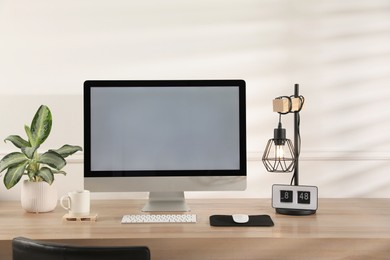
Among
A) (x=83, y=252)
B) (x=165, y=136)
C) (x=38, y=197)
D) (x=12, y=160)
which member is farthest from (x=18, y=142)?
(x=83, y=252)

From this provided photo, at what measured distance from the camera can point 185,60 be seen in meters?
2.31

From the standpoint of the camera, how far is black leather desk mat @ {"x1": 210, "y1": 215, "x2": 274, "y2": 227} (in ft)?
5.78

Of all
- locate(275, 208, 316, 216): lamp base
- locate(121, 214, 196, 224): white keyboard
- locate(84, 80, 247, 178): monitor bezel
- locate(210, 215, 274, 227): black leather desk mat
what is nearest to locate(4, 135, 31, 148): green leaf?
locate(84, 80, 247, 178): monitor bezel

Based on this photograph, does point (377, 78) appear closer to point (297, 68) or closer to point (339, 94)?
point (339, 94)

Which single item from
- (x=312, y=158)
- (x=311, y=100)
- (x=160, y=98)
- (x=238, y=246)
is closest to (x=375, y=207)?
(x=312, y=158)

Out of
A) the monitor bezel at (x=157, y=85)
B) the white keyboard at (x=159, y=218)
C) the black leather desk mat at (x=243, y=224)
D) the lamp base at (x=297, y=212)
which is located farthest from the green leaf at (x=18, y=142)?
the lamp base at (x=297, y=212)

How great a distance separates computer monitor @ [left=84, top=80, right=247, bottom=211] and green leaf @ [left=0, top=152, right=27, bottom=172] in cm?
22

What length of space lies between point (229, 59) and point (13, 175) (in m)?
0.92

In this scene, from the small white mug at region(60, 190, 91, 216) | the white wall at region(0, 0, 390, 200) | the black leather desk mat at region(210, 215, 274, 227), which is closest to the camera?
the black leather desk mat at region(210, 215, 274, 227)

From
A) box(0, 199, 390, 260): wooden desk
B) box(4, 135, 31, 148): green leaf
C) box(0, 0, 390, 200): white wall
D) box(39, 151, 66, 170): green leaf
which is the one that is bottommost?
box(0, 199, 390, 260): wooden desk

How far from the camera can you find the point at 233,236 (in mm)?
1625

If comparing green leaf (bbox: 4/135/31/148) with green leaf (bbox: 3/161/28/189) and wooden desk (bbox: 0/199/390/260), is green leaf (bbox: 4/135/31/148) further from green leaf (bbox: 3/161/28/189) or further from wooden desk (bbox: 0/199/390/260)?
wooden desk (bbox: 0/199/390/260)

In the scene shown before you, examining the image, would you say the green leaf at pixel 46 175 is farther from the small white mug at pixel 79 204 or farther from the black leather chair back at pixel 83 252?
the black leather chair back at pixel 83 252

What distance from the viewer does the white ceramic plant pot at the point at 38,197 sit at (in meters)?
2.00
